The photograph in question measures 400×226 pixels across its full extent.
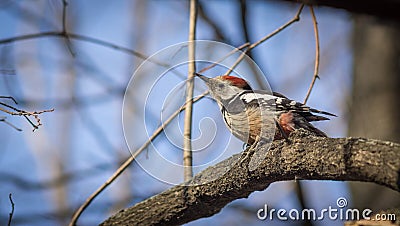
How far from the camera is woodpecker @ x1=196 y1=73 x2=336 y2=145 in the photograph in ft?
8.84

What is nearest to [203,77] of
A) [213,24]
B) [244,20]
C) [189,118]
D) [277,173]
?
[189,118]

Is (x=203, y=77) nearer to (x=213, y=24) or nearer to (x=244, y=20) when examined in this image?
(x=244, y=20)

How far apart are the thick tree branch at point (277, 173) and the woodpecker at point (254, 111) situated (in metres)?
0.17

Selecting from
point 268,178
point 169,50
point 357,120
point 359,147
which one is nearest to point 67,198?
point 357,120

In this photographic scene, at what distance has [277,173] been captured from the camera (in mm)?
2318

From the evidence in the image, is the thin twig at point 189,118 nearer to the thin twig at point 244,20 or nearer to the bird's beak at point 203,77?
the bird's beak at point 203,77

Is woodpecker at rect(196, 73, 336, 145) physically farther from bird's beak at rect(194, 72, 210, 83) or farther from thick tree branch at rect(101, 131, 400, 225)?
thick tree branch at rect(101, 131, 400, 225)

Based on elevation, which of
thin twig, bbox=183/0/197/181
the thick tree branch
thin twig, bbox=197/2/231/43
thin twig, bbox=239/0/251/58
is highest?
thin twig, bbox=197/2/231/43

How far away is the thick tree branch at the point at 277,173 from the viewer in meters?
1.91

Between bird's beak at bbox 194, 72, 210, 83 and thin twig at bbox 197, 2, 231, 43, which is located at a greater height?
thin twig at bbox 197, 2, 231, 43

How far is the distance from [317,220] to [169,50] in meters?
2.23

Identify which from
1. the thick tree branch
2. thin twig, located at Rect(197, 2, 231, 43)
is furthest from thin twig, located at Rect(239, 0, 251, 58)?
the thick tree branch

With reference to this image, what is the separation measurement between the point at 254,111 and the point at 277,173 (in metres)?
0.45

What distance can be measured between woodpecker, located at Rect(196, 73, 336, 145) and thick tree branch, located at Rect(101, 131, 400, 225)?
0.17 m
